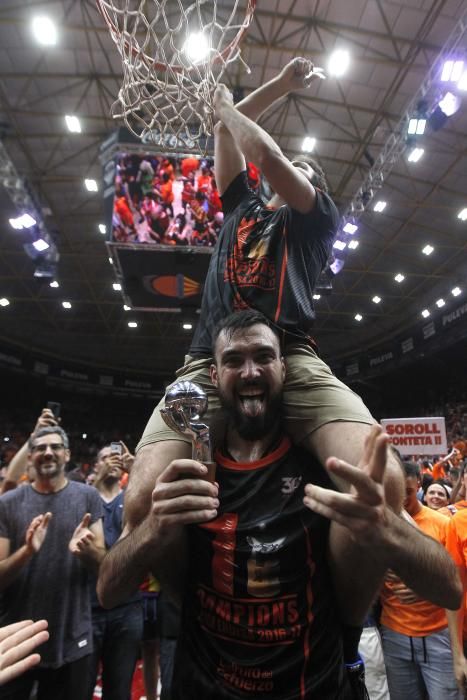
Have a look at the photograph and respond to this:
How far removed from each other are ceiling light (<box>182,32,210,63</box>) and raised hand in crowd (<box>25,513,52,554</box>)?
3.17m

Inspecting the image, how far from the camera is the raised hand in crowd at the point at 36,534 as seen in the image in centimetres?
248

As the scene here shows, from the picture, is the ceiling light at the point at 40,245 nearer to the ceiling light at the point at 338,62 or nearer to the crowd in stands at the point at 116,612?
the ceiling light at the point at 338,62

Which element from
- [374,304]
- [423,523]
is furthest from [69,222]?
[423,523]

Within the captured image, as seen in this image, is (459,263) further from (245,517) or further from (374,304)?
(245,517)

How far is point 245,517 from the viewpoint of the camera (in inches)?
59.9

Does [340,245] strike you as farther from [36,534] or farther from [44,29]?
[36,534]

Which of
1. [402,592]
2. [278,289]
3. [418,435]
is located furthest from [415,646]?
[418,435]


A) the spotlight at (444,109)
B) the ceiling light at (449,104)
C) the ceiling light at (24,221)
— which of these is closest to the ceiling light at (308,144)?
the spotlight at (444,109)

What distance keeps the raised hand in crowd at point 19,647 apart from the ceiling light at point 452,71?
30.2 ft

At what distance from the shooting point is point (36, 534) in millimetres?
2520

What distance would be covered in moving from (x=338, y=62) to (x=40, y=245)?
790cm

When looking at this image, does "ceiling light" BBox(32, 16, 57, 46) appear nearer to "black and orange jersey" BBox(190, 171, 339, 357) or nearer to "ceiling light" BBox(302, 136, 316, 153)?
"ceiling light" BBox(302, 136, 316, 153)

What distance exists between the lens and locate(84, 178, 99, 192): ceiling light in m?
11.7

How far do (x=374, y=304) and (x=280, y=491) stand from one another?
18.6 meters
